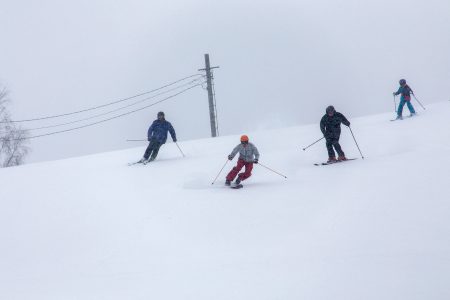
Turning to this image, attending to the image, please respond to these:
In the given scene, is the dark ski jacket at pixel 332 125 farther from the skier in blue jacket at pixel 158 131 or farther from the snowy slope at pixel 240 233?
the skier in blue jacket at pixel 158 131

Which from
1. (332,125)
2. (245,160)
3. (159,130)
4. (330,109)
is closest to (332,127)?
(332,125)

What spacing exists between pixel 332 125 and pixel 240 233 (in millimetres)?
5855

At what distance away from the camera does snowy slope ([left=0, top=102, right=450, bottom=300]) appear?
16.5 ft

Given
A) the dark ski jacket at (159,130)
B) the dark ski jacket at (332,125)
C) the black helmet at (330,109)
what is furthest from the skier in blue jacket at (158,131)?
the black helmet at (330,109)

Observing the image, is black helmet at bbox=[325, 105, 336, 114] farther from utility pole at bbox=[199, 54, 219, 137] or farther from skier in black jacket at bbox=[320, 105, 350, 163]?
utility pole at bbox=[199, 54, 219, 137]

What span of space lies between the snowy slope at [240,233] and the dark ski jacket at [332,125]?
2.96ft

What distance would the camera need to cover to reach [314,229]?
262 inches

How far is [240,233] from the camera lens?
267 inches

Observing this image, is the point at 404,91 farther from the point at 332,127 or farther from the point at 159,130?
the point at 159,130

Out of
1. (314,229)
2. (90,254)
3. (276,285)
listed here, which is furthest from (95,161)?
(276,285)

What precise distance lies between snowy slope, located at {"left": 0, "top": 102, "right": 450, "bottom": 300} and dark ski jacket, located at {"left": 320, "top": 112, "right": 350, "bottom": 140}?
90cm

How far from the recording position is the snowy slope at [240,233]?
5031 millimetres

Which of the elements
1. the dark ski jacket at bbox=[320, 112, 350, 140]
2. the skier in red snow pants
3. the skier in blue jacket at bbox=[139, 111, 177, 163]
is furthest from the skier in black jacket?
the skier in blue jacket at bbox=[139, 111, 177, 163]

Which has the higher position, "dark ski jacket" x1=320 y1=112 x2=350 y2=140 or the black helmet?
the black helmet
